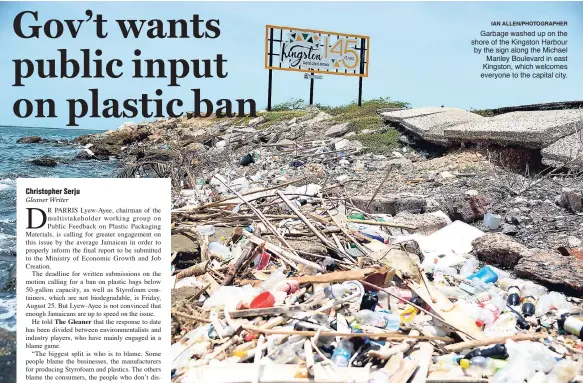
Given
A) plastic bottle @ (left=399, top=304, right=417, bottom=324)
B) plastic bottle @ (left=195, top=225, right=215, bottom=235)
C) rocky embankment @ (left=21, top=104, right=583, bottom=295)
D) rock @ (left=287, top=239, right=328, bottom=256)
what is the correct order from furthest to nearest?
1. plastic bottle @ (left=195, top=225, right=215, bottom=235)
2. rocky embankment @ (left=21, top=104, right=583, bottom=295)
3. rock @ (left=287, top=239, right=328, bottom=256)
4. plastic bottle @ (left=399, top=304, right=417, bottom=324)

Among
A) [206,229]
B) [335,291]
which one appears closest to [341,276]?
[335,291]

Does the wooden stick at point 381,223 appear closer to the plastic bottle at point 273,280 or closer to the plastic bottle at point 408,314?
the plastic bottle at point 273,280

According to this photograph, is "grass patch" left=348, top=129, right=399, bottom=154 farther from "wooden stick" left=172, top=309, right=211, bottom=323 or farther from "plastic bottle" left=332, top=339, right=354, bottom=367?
"plastic bottle" left=332, top=339, right=354, bottom=367

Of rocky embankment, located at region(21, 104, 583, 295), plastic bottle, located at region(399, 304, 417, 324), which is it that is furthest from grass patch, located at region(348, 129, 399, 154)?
plastic bottle, located at region(399, 304, 417, 324)

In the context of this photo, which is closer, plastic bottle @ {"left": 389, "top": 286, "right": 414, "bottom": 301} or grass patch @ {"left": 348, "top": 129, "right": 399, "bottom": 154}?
plastic bottle @ {"left": 389, "top": 286, "right": 414, "bottom": 301}

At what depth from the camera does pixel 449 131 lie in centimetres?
805

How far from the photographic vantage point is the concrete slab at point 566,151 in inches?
231

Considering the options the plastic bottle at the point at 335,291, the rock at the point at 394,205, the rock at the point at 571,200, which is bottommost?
the plastic bottle at the point at 335,291

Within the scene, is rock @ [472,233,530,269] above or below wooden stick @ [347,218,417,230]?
below

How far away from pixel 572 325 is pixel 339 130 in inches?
337

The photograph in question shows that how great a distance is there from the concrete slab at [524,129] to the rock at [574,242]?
93.3 inches

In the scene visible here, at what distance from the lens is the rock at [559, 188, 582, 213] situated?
503 cm

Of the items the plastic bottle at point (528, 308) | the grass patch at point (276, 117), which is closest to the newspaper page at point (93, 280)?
the plastic bottle at point (528, 308)

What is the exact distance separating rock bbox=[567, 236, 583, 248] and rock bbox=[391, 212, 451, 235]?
0.99 m
